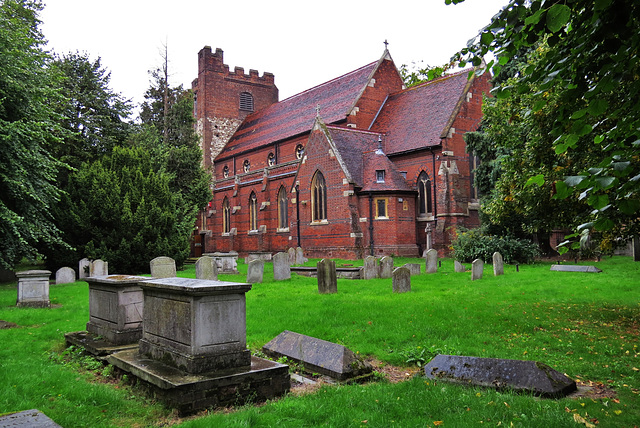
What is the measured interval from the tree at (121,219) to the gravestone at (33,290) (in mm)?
8663

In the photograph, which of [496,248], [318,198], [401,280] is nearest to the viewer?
[401,280]

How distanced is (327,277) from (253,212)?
24.8m

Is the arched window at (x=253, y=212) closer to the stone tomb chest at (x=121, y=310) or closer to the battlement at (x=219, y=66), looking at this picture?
the battlement at (x=219, y=66)

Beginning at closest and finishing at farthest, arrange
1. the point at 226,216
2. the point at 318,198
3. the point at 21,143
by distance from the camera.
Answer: the point at 21,143 → the point at 318,198 → the point at 226,216

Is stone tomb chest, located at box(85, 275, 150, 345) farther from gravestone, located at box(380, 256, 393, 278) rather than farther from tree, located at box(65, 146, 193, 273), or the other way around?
tree, located at box(65, 146, 193, 273)

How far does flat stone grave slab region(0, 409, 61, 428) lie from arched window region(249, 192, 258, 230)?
109 feet

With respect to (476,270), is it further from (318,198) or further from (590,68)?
(318,198)

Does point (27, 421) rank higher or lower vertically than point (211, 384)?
higher

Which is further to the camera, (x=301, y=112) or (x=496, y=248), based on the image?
(x=301, y=112)

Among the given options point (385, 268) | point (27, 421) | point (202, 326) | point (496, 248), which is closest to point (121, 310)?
point (202, 326)

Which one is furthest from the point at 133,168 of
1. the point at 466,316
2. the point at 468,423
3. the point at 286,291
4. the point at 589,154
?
the point at 468,423

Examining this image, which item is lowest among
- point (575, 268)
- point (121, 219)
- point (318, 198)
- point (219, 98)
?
point (575, 268)

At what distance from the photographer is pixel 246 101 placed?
4872 cm

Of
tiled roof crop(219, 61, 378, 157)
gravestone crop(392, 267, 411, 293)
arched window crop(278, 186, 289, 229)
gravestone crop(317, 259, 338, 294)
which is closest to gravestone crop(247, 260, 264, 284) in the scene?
gravestone crop(317, 259, 338, 294)
